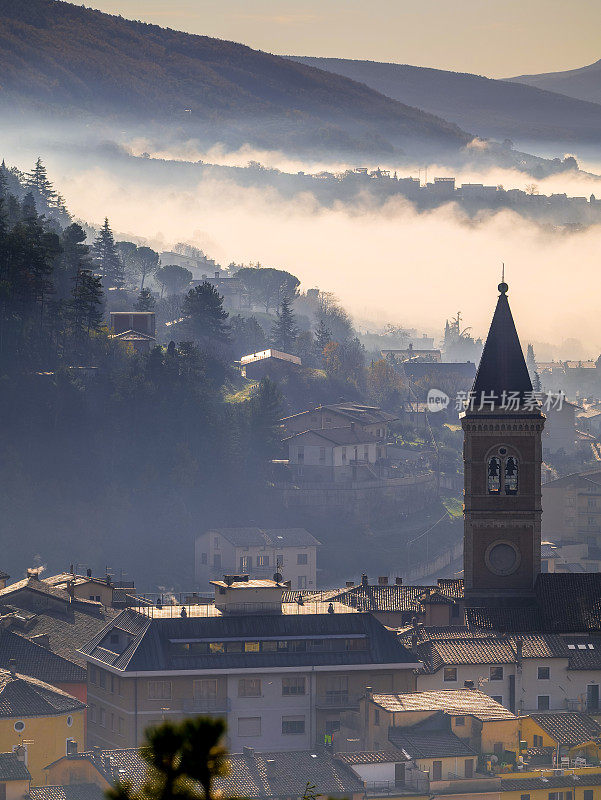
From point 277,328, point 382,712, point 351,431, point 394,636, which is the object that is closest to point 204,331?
point 351,431

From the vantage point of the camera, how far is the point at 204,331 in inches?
5925

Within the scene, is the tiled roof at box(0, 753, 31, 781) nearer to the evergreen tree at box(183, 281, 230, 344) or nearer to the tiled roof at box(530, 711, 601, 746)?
the tiled roof at box(530, 711, 601, 746)

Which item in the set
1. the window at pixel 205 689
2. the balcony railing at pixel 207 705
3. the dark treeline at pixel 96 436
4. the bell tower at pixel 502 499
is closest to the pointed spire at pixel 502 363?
the bell tower at pixel 502 499

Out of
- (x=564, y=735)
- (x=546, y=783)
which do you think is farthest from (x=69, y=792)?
(x=564, y=735)

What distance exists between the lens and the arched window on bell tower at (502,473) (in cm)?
6744

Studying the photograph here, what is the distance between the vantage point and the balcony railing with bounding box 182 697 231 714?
202 ft

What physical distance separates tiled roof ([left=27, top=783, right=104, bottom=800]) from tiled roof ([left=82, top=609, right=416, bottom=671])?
7635 millimetres

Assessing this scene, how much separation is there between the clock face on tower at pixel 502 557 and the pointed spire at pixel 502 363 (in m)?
5.02

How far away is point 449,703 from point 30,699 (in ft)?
42.4

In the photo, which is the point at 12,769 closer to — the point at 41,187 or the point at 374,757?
the point at 374,757

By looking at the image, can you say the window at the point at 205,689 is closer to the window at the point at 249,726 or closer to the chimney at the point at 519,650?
the window at the point at 249,726

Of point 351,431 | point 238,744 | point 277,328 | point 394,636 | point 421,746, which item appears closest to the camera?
point 421,746

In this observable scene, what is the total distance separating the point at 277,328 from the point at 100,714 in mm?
116218

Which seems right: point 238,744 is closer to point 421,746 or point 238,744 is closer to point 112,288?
point 421,746
